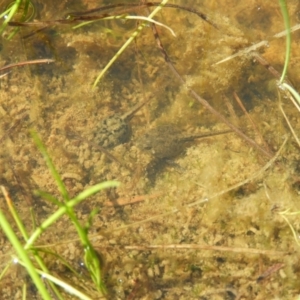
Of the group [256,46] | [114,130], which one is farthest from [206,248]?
[256,46]

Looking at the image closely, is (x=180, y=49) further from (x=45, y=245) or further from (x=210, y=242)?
(x=45, y=245)

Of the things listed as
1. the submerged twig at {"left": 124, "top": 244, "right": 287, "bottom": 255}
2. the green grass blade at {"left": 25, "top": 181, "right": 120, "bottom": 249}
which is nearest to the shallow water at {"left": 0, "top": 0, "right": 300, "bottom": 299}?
the submerged twig at {"left": 124, "top": 244, "right": 287, "bottom": 255}

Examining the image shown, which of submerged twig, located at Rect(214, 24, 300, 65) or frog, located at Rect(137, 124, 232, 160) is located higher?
submerged twig, located at Rect(214, 24, 300, 65)

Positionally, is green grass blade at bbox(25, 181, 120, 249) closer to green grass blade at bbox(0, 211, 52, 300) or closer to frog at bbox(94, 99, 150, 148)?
green grass blade at bbox(0, 211, 52, 300)

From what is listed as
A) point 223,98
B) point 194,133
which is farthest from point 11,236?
point 223,98

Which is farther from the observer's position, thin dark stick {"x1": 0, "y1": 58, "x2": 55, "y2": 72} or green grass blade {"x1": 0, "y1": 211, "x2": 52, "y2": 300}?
thin dark stick {"x1": 0, "y1": 58, "x2": 55, "y2": 72}

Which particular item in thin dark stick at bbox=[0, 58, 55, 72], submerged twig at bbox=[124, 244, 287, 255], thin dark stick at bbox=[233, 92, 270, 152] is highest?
thin dark stick at bbox=[0, 58, 55, 72]

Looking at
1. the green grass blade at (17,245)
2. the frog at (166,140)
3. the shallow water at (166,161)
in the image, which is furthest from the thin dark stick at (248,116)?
the green grass blade at (17,245)

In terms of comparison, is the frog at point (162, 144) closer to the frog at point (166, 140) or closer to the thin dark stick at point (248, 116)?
the frog at point (166, 140)
